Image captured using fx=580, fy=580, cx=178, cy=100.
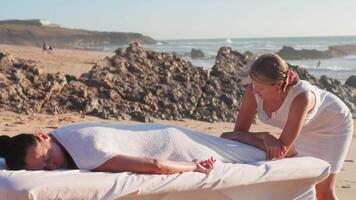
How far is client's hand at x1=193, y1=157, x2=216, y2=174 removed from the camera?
3201 mm

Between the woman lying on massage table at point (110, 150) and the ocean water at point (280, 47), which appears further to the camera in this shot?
the ocean water at point (280, 47)

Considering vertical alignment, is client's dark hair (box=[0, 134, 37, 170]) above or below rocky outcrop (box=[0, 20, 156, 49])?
above

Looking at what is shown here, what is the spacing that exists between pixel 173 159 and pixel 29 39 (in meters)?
61.7

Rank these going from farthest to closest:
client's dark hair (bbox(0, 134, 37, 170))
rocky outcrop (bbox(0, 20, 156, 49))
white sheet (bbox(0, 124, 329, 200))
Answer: rocky outcrop (bbox(0, 20, 156, 49)), client's dark hair (bbox(0, 134, 37, 170)), white sheet (bbox(0, 124, 329, 200))

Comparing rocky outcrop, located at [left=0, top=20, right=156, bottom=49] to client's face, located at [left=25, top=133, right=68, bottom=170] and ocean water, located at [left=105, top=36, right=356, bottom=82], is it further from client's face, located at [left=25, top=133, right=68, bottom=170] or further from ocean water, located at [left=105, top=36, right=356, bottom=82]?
client's face, located at [left=25, top=133, right=68, bottom=170]

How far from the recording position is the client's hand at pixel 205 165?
10.5 ft

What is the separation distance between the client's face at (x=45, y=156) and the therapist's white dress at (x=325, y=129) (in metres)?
1.27

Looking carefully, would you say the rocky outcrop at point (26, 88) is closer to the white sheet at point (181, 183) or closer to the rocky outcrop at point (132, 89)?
the rocky outcrop at point (132, 89)

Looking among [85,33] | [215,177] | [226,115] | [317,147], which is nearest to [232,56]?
[226,115]

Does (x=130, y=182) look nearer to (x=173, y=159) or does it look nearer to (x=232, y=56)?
(x=173, y=159)

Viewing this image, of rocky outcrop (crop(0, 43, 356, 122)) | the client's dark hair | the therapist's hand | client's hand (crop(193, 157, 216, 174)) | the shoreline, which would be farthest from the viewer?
rocky outcrop (crop(0, 43, 356, 122))

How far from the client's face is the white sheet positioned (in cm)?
22

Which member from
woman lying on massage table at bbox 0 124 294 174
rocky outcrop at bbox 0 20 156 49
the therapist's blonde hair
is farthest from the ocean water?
rocky outcrop at bbox 0 20 156 49

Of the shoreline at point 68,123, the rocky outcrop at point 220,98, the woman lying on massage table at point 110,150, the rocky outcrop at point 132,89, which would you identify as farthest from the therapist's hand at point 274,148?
the rocky outcrop at point 220,98
